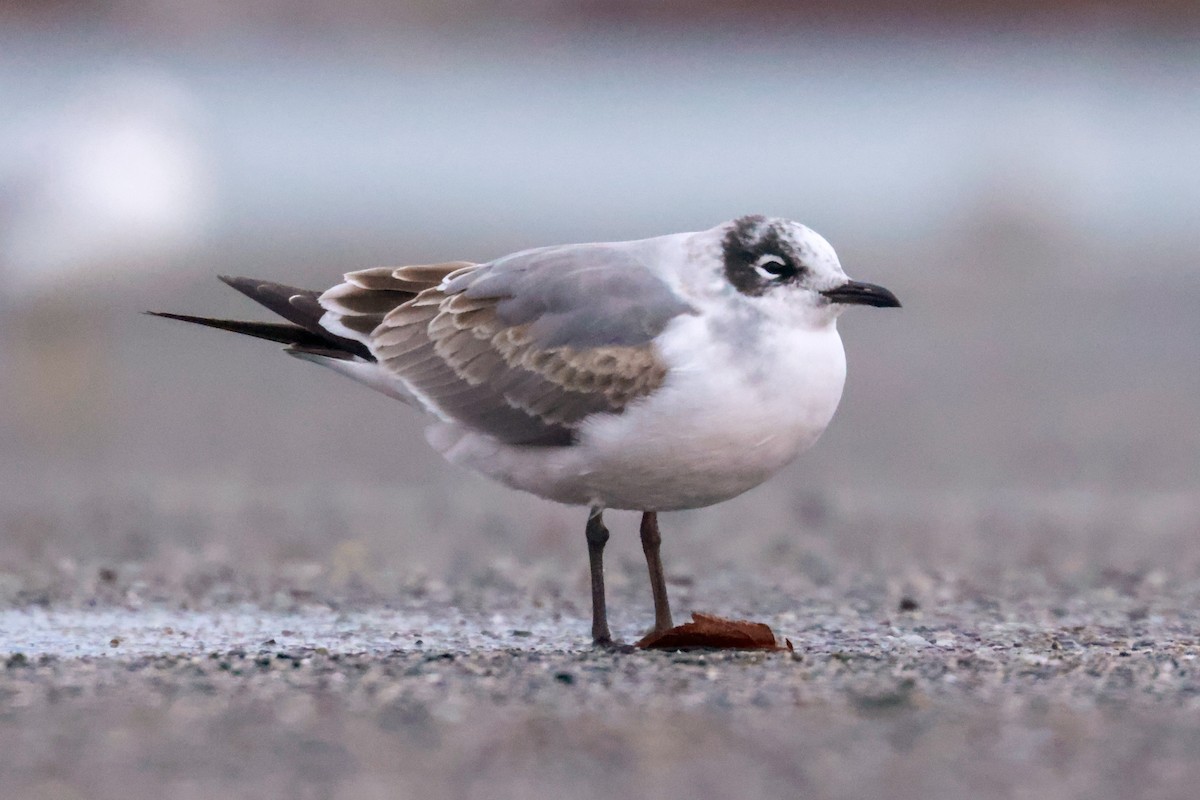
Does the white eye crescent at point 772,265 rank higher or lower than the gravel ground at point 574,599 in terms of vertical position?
higher

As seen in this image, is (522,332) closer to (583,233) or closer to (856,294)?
(856,294)

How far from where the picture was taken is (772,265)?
5.35m

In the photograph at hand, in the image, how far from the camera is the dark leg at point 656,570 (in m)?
5.76

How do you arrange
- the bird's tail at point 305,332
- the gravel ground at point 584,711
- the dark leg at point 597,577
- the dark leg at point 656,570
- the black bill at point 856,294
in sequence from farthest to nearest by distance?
the bird's tail at point 305,332
the dark leg at point 656,570
the dark leg at point 597,577
the black bill at point 856,294
the gravel ground at point 584,711

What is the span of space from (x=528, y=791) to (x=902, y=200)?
Result: 1813 centimetres

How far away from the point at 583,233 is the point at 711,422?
13.8 metres

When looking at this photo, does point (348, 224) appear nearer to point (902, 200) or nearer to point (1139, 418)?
point (902, 200)

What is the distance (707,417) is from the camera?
5.12 meters

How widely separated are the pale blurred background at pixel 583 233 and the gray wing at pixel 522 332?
115 centimetres

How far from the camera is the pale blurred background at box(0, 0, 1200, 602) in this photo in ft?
27.0

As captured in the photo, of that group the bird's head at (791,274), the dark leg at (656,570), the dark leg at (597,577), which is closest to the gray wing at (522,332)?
the bird's head at (791,274)

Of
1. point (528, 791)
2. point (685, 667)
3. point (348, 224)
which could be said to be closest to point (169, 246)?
point (348, 224)

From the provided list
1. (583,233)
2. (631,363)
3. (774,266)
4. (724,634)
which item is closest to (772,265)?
(774,266)

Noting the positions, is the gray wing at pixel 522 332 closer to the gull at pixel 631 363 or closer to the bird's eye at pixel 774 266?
the gull at pixel 631 363
